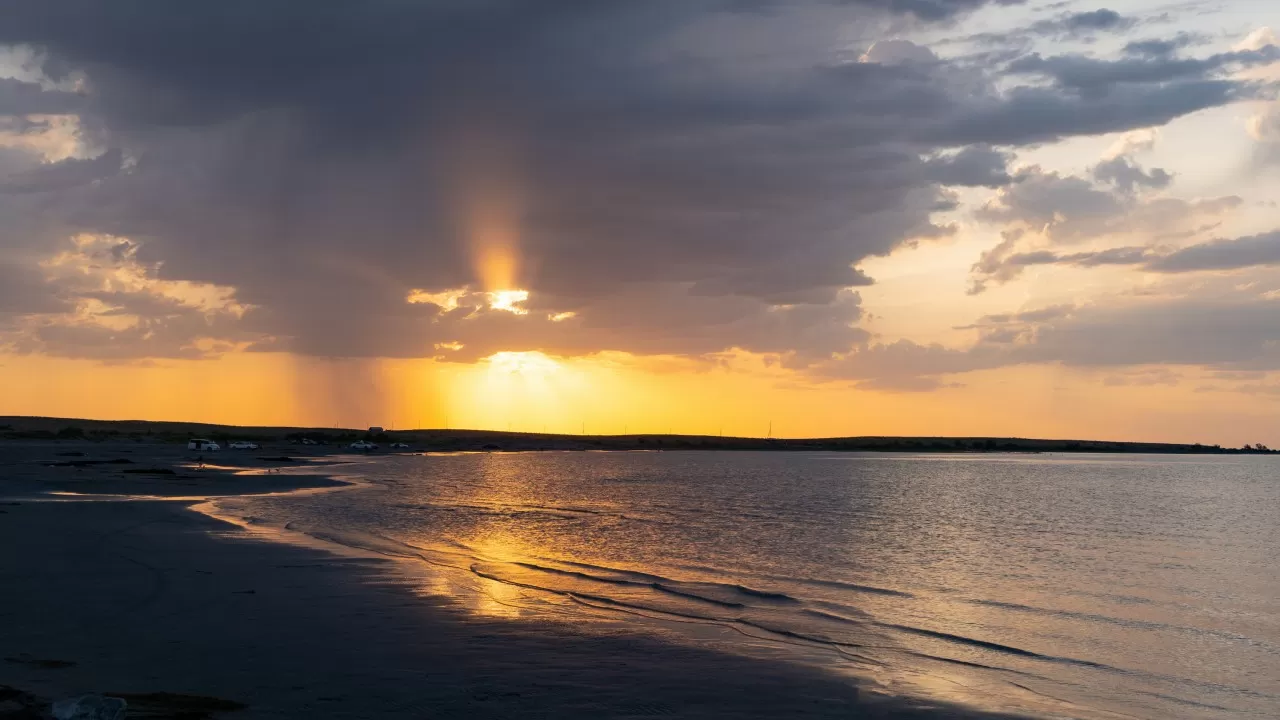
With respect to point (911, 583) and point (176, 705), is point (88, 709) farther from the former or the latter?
point (911, 583)

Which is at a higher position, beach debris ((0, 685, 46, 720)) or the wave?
beach debris ((0, 685, 46, 720))

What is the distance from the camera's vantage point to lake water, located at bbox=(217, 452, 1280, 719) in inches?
867

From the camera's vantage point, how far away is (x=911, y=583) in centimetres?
3622

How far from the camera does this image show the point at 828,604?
1214 inches

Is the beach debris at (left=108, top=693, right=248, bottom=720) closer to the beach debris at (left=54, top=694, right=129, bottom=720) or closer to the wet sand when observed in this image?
the wet sand

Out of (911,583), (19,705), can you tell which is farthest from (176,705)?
(911,583)

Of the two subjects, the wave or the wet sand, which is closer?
the wet sand

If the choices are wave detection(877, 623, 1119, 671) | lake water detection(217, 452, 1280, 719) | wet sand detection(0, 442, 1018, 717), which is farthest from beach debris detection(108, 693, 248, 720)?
wave detection(877, 623, 1119, 671)

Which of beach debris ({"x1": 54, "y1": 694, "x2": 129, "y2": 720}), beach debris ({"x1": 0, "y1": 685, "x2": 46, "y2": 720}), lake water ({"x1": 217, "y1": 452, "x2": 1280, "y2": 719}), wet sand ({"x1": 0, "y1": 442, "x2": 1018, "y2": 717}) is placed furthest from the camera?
lake water ({"x1": 217, "y1": 452, "x2": 1280, "y2": 719})

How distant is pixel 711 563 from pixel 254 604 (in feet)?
68.4

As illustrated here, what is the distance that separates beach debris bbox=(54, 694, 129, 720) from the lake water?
1345 cm

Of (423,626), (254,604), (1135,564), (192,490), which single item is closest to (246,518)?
(192,490)

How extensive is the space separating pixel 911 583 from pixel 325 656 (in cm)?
2393

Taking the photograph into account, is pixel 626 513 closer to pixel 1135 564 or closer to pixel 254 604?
pixel 1135 564
